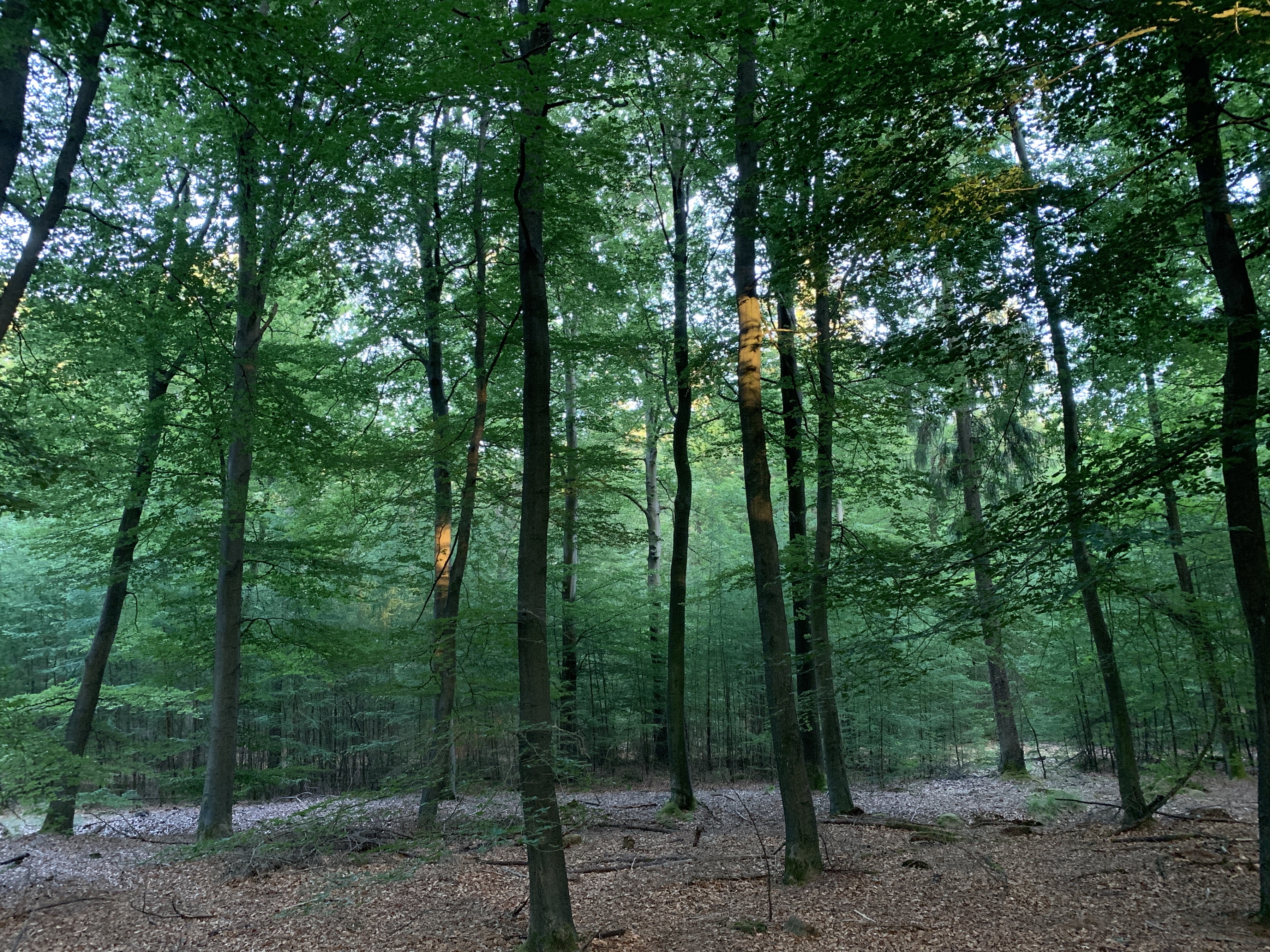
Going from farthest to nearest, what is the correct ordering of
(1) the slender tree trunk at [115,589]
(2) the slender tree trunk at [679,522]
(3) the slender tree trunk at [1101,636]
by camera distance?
(2) the slender tree trunk at [679,522], (1) the slender tree trunk at [115,589], (3) the slender tree trunk at [1101,636]

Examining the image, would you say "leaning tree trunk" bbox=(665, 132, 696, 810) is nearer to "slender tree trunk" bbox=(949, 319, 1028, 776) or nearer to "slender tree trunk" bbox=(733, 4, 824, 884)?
"slender tree trunk" bbox=(733, 4, 824, 884)

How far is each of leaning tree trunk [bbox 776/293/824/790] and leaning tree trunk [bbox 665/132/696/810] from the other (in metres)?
1.53

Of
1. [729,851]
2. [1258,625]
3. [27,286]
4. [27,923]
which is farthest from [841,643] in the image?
[27,286]

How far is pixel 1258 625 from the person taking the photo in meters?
5.18

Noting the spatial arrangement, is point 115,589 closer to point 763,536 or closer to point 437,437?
point 437,437

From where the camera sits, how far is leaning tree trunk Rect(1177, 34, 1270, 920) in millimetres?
4938

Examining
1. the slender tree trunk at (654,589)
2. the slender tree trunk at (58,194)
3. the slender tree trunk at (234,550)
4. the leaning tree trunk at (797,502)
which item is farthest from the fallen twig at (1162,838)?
the slender tree trunk at (58,194)

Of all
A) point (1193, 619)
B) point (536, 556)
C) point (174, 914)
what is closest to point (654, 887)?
point (536, 556)

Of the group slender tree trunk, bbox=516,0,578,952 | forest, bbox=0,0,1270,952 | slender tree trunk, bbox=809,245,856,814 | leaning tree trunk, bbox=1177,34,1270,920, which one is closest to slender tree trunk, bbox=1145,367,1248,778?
forest, bbox=0,0,1270,952

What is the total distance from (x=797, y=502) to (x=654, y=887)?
240 inches

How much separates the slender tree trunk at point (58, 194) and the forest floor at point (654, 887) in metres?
5.04

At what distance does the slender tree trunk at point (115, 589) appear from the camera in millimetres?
10344

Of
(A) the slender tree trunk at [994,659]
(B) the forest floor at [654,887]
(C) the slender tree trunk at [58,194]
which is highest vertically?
(C) the slender tree trunk at [58,194]

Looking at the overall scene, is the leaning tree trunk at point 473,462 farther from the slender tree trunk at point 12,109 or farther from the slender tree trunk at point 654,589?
the slender tree trunk at point 654,589
